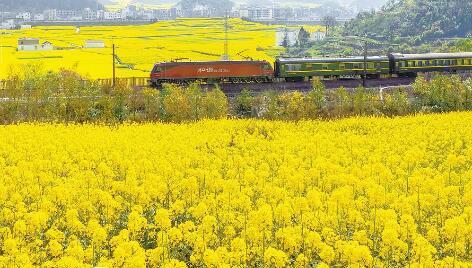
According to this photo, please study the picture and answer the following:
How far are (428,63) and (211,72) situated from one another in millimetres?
A: 19924

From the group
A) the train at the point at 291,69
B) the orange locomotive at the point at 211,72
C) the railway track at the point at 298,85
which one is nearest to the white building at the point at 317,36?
the train at the point at 291,69

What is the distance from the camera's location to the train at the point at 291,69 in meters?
53.2

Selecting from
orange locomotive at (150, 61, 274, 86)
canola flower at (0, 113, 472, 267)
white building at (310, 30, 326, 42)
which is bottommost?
canola flower at (0, 113, 472, 267)

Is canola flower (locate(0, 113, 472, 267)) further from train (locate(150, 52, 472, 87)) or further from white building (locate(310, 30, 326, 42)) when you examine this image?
white building (locate(310, 30, 326, 42))

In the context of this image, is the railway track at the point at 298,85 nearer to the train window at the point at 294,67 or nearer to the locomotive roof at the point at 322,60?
the train window at the point at 294,67

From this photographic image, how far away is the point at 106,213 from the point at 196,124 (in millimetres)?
19919

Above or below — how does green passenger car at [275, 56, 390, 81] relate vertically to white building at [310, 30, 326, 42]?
below

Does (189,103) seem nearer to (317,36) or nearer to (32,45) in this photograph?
(32,45)

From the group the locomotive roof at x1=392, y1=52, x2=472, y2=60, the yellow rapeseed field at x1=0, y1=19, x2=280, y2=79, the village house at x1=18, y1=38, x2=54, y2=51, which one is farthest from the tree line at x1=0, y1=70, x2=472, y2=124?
the village house at x1=18, y1=38, x2=54, y2=51

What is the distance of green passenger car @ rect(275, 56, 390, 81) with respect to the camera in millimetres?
54844

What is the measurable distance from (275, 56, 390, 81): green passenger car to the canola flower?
19.9 metres

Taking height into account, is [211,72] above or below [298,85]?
above

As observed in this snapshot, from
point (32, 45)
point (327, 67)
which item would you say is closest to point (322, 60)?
point (327, 67)

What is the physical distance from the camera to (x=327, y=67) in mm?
55531
